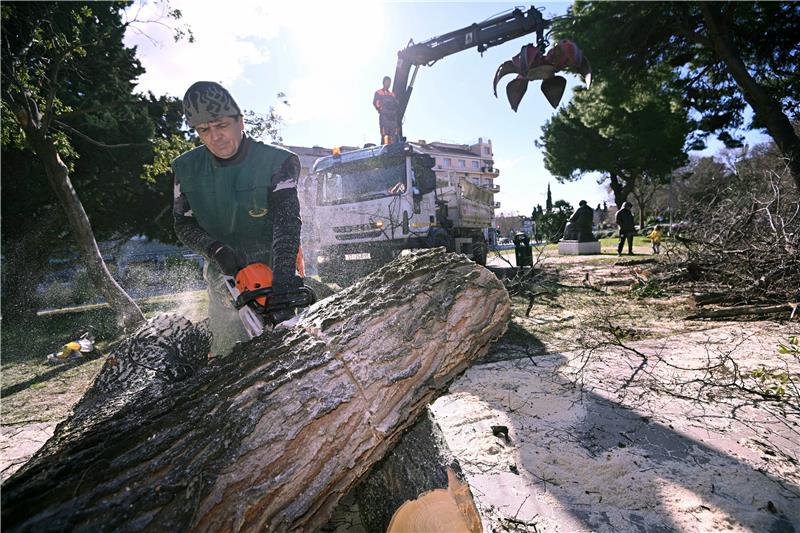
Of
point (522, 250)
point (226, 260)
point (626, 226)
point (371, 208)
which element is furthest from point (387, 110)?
point (626, 226)

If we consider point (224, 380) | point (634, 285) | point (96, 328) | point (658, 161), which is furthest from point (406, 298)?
point (658, 161)

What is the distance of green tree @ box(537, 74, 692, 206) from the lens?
58.6 ft

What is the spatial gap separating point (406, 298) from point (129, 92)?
1364 cm

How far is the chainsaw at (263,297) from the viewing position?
1.61 m

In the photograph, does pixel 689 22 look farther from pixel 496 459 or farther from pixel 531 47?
pixel 496 459

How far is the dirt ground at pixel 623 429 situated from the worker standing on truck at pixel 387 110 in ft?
22.8

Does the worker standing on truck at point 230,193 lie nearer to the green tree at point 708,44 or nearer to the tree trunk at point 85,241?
the tree trunk at point 85,241

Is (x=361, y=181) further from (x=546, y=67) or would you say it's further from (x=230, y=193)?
(x=230, y=193)

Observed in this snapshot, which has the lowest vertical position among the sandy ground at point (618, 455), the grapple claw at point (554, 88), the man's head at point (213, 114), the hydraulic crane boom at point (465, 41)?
the sandy ground at point (618, 455)

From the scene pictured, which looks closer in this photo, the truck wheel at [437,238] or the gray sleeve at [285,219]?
the gray sleeve at [285,219]

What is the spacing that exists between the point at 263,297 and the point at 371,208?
5.57 m

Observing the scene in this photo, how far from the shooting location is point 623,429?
2012 millimetres

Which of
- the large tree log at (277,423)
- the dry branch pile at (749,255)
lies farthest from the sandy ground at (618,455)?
the dry branch pile at (749,255)

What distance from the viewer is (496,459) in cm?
184
